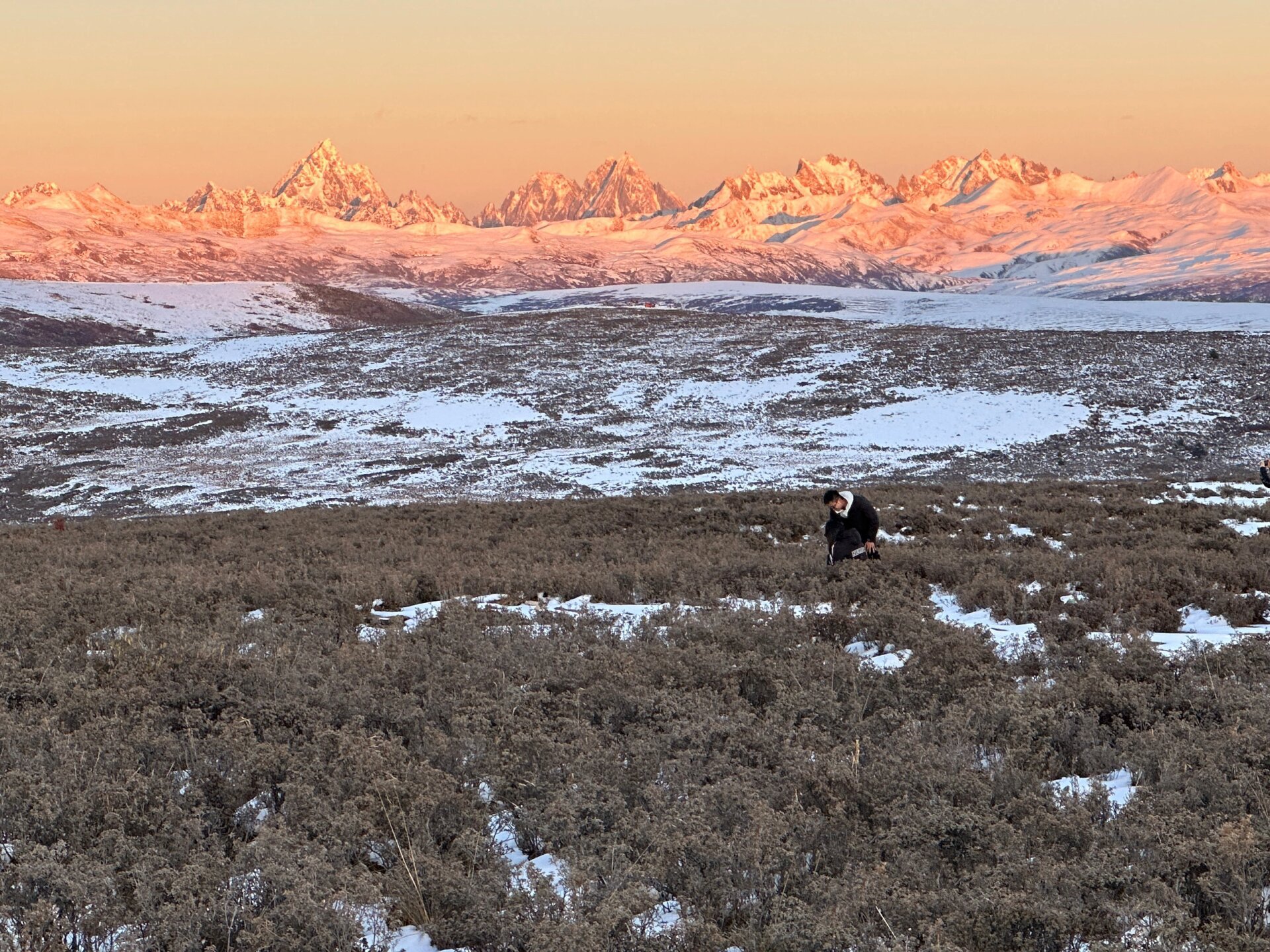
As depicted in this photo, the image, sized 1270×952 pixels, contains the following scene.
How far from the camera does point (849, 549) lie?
1373 centimetres

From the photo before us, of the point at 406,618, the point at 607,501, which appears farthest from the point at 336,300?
the point at 406,618

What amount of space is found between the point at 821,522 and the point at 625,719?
44.9 feet

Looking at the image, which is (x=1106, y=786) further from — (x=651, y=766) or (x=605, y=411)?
(x=605, y=411)

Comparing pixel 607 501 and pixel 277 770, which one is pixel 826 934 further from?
pixel 607 501

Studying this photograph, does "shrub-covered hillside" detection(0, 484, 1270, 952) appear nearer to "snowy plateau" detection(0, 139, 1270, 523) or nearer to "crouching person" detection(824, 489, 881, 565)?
"crouching person" detection(824, 489, 881, 565)

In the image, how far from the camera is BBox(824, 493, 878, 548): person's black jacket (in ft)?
45.1

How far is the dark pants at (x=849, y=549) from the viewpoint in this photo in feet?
44.7

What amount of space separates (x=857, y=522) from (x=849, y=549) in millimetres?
389

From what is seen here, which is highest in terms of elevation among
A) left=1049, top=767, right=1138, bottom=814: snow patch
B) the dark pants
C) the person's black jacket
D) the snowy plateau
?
left=1049, top=767, right=1138, bottom=814: snow patch

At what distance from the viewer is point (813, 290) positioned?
19362cm

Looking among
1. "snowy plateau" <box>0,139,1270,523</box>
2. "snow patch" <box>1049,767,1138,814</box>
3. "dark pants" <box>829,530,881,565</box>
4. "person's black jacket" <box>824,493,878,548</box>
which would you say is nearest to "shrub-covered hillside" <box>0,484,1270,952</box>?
"snow patch" <box>1049,767,1138,814</box>

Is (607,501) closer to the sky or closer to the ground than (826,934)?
closer to the ground

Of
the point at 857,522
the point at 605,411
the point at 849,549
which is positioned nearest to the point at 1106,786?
the point at 849,549

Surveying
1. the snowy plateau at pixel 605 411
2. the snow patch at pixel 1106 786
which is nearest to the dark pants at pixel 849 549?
the snow patch at pixel 1106 786
